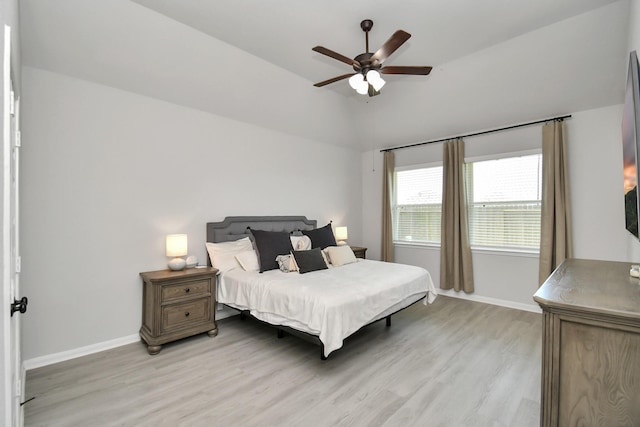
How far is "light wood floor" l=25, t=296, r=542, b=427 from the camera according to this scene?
2.00m

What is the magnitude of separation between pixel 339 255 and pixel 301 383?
73.2 inches

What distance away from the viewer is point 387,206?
18.5 feet

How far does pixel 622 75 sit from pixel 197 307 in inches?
209

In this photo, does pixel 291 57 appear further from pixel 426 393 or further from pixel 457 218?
pixel 426 393

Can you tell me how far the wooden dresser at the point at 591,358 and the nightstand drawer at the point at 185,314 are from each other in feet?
9.78

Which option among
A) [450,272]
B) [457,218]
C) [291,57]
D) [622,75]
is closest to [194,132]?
[291,57]

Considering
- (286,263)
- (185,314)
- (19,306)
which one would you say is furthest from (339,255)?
(19,306)

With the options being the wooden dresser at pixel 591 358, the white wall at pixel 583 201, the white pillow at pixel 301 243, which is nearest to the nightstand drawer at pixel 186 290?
the white pillow at pixel 301 243

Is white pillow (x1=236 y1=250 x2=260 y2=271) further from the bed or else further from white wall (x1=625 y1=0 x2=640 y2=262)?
white wall (x1=625 y1=0 x2=640 y2=262)

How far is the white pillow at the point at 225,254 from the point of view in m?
3.60

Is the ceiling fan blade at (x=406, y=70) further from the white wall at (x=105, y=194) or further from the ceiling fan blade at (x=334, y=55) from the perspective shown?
the white wall at (x=105, y=194)

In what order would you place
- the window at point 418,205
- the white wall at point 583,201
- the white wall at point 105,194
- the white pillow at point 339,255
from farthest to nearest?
1. the window at point 418,205
2. the white pillow at point 339,255
3. the white wall at point 583,201
4. the white wall at point 105,194

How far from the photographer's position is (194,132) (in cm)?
368

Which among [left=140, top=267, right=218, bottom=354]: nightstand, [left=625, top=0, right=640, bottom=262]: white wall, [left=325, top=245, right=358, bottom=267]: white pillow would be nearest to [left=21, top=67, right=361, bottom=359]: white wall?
[left=140, top=267, right=218, bottom=354]: nightstand
